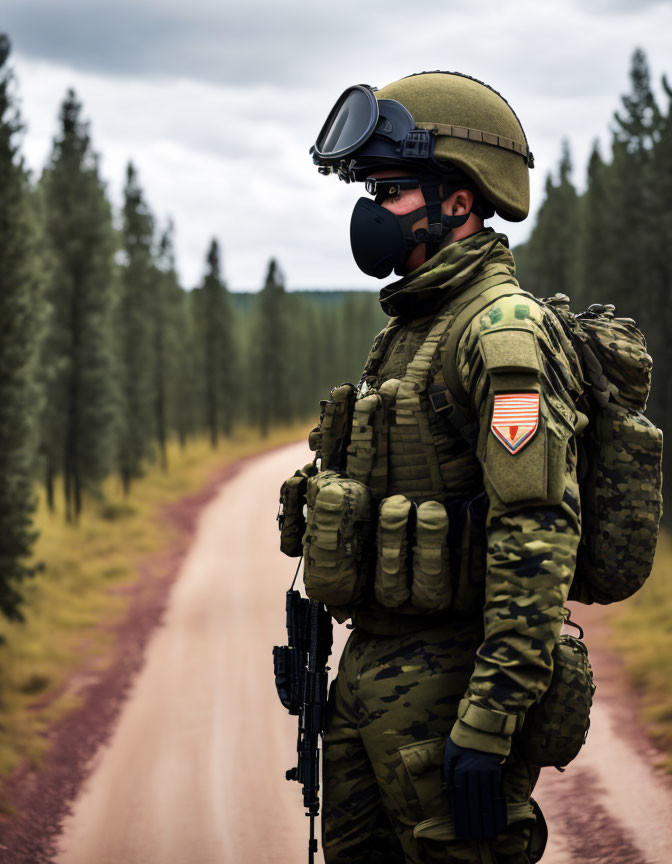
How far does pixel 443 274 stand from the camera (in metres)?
3.69

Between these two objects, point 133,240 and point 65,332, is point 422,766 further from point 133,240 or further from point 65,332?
point 133,240

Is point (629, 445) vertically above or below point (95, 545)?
above

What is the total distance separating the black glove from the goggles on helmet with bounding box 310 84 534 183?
207 cm

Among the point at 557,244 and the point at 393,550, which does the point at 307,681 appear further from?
the point at 557,244

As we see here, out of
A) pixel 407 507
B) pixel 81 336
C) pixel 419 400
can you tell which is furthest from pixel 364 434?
pixel 81 336

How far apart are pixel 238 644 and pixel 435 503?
10.4 meters

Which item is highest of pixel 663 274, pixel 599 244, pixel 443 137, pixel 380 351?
pixel 599 244

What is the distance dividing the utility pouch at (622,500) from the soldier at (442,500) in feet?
0.89

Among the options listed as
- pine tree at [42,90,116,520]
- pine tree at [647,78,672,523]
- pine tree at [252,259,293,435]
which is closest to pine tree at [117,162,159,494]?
pine tree at [42,90,116,520]

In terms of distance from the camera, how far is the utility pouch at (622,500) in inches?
144

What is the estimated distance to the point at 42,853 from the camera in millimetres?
7449

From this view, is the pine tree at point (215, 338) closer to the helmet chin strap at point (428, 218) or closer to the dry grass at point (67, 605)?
the dry grass at point (67, 605)

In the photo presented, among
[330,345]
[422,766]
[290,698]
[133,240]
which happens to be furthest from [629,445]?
[330,345]

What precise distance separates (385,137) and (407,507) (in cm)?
137
